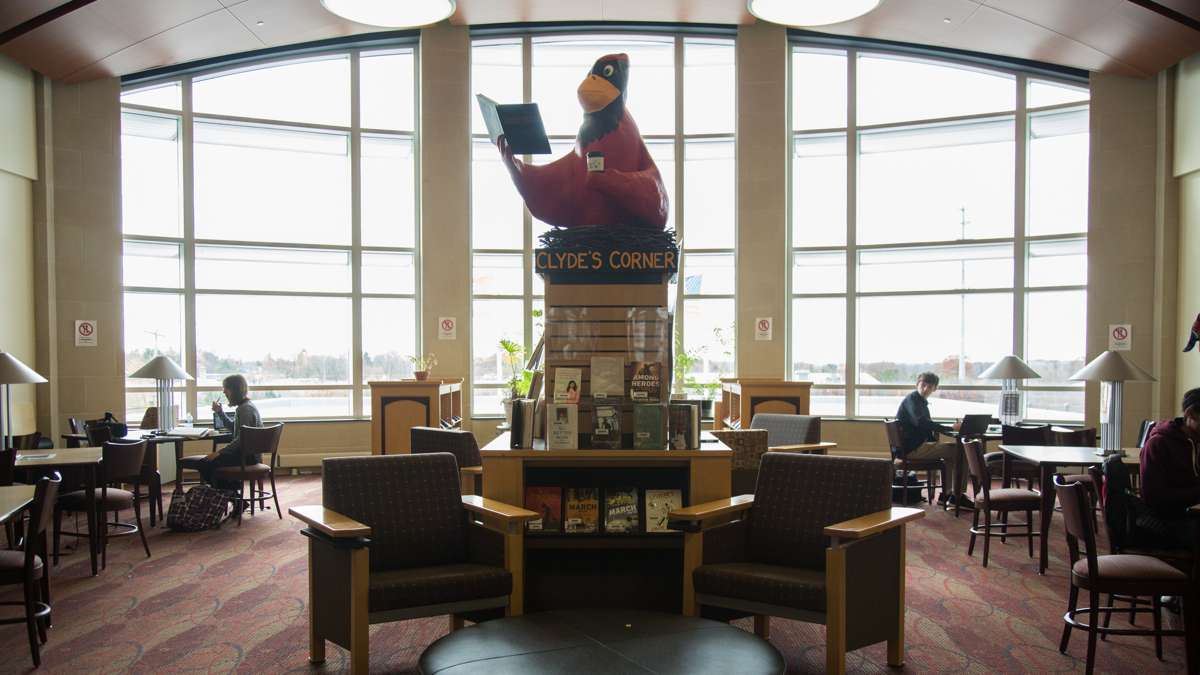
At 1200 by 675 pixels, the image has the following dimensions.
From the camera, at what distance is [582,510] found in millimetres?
3891

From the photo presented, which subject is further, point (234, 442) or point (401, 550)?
point (234, 442)

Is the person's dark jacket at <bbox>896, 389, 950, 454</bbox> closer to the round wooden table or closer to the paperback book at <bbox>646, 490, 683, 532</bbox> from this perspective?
the paperback book at <bbox>646, 490, 683, 532</bbox>

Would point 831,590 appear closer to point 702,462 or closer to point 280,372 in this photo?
point 702,462

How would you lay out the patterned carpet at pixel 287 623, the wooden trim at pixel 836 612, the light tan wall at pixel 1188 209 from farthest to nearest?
the light tan wall at pixel 1188 209 < the patterned carpet at pixel 287 623 < the wooden trim at pixel 836 612

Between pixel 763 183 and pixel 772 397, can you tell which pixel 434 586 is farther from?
pixel 763 183

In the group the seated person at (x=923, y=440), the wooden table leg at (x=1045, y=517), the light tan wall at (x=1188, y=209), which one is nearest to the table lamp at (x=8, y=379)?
the seated person at (x=923, y=440)

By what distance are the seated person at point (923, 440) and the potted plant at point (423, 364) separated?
15.5ft

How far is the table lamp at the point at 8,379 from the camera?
20.0ft

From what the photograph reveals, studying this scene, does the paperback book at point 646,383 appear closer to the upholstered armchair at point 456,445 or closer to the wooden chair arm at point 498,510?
the wooden chair arm at point 498,510

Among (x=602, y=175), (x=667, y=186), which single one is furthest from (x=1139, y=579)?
(x=667, y=186)

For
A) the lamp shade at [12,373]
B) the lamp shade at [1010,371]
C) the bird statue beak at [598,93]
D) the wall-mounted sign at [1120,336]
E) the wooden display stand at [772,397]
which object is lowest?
the wooden display stand at [772,397]

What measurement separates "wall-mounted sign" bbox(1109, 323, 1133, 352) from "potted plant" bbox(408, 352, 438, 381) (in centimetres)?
759

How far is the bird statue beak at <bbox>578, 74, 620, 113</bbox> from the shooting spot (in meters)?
4.21

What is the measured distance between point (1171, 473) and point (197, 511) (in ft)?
21.5
